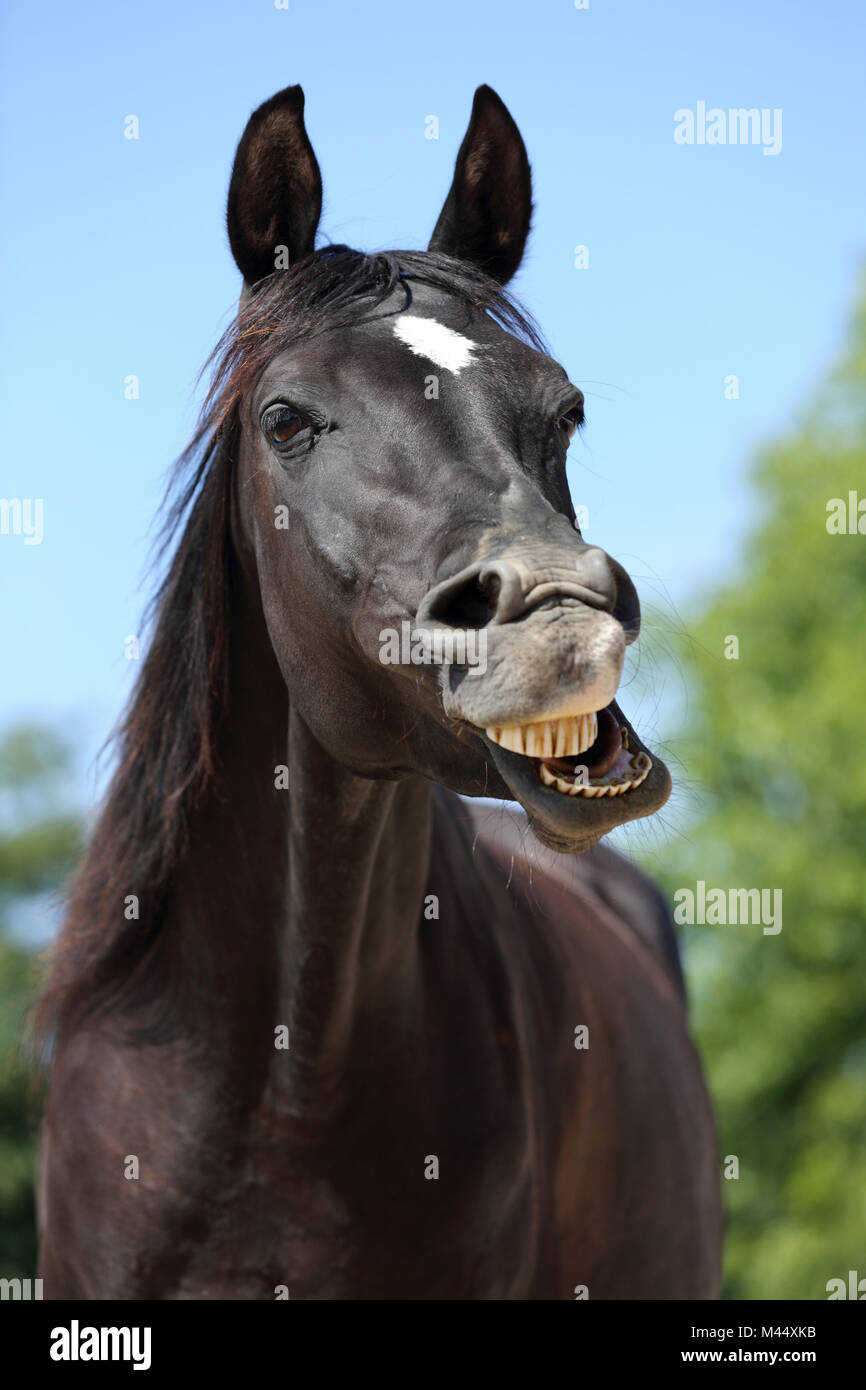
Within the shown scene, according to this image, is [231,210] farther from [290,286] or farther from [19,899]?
[19,899]

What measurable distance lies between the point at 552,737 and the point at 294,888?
3.15 feet

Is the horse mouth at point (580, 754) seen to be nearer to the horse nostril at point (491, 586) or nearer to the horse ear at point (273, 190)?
the horse nostril at point (491, 586)

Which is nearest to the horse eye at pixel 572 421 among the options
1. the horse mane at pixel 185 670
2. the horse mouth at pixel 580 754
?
the horse mane at pixel 185 670

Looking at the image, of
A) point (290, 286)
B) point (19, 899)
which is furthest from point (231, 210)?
point (19, 899)

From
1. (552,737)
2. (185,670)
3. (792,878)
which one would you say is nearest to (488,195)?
(185,670)

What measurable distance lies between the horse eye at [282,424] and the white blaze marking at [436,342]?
0.27m

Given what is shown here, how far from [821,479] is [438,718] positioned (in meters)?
19.0

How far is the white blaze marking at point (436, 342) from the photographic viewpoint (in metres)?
2.60

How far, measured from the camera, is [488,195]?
326 centimetres

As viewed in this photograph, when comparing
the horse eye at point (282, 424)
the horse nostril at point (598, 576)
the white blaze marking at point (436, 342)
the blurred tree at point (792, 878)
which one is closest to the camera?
the horse nostril at point (598, 576)

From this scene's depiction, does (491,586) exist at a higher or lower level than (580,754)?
higher

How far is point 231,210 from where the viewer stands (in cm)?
295

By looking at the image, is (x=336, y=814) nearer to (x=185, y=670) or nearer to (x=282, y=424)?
(x=185, y=670)

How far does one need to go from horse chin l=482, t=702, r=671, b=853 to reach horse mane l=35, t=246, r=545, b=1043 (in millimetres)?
1004
